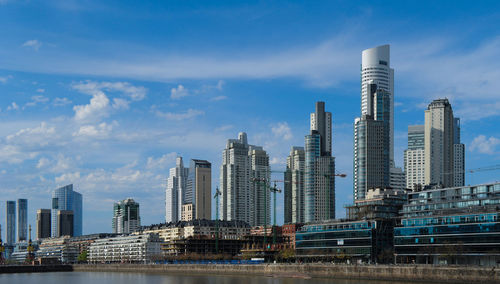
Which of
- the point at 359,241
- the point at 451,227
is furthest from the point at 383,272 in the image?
the point at 359,241

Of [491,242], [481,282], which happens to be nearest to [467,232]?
[491,242]

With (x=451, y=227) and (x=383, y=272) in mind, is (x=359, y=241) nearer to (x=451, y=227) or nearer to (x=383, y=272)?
(x=451, y=227)

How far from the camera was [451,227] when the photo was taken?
16075 cm

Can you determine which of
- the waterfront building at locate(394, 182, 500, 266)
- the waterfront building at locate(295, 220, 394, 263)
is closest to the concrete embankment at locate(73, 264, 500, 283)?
the waterfront building at locate(295, 220, 394, 263)

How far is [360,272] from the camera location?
513 feet

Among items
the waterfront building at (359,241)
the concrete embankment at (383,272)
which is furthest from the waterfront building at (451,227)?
the concrete embankment at (383,272)

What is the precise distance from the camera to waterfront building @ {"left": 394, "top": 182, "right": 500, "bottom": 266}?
152750 millimetres

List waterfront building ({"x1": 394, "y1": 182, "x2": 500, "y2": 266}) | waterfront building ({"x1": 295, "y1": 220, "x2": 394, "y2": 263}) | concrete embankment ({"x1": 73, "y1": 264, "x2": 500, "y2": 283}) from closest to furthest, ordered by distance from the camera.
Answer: concrete embankment ({"x1": 73, "y1": 264, "x2": 500, "y2": 283}) < waterfront building ({"x1": 394, "y1": 182, "x2": 500, "y2": 266}) < waterfront building ({"x1": 295, "y1": 220, "x2": 394, "y2": 263})

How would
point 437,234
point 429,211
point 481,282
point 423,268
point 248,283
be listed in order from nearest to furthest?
point 481,282
point 423,268
point 248,283
point 437,234
point 429,211

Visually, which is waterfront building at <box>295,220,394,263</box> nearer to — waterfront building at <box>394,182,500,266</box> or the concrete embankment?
waterfront building at <box>394,182,500,266</box>

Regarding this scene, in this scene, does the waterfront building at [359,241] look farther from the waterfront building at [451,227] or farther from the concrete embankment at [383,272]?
the concrete embankment at [383,272]

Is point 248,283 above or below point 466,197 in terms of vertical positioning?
below

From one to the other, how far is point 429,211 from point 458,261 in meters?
22.5

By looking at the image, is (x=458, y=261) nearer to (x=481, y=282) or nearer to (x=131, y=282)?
(x=481, y=282)
